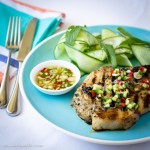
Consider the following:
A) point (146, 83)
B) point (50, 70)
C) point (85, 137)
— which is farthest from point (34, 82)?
point (146, 83)

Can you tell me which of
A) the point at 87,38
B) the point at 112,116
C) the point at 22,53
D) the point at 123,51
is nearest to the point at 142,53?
the point at 123,51

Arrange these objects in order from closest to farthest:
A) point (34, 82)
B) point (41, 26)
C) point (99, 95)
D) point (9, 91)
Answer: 1. point (99, 95)
2. point (34, 82)
3. point (9, 91)
4. point (41, 26)

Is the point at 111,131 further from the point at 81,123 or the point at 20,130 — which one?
the point at 20,130

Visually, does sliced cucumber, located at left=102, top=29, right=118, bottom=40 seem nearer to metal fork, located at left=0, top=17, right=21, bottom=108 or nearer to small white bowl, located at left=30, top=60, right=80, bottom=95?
small white bowl, located at left=30, top=60, right=80, bottom=95

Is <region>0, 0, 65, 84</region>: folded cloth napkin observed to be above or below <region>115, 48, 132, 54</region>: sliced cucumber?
below

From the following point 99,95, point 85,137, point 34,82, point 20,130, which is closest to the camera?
point 85,137

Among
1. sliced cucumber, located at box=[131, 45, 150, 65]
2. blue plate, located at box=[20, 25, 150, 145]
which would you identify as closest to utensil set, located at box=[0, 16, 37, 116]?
blue plate, located at box=[20, 25, 150, 145]

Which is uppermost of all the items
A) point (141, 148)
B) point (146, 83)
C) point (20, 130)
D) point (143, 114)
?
point (146, 83)
